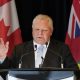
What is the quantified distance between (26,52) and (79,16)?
3.37 ft

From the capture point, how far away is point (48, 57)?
247 centimetres

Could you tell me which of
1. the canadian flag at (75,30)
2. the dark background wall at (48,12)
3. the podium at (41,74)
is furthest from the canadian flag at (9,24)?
the podium at (41,74)

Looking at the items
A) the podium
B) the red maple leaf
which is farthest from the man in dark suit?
the podium

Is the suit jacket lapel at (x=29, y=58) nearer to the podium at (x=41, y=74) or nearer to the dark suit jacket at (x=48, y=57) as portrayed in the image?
the dark suit jacket at (x=48, y=57)

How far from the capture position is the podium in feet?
4.71

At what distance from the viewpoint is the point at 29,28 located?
358 cm

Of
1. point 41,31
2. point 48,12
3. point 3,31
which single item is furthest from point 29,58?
point 48,12

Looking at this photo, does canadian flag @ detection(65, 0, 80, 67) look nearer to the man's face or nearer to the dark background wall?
the dark background wall

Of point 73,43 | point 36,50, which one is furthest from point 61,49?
point 73,43

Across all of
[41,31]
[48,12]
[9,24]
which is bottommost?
[41,31]

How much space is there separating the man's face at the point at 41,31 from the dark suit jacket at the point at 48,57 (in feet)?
0.38

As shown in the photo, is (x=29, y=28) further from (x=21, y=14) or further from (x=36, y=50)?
(x=36, y=50)

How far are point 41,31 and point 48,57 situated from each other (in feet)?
0.79

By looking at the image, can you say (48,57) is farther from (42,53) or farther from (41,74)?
(41,74)
